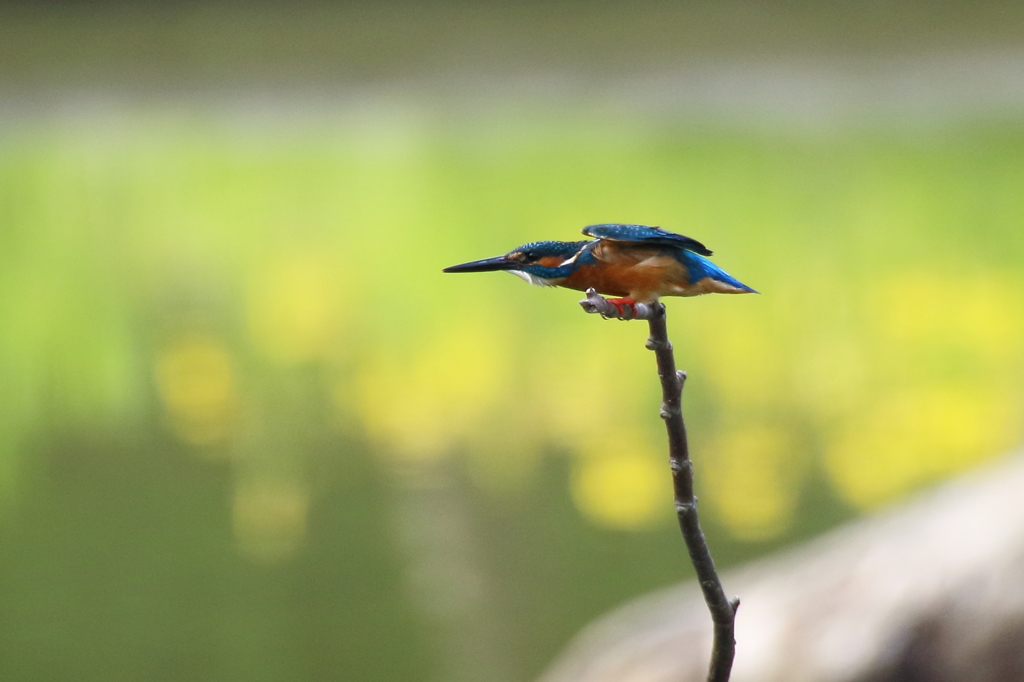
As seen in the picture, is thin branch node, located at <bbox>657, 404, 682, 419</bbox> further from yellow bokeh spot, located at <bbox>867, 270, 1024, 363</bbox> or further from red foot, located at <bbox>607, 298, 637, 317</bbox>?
yellow bokeh spot, located at <bbox>867, 270, 1024, 363</bbox>

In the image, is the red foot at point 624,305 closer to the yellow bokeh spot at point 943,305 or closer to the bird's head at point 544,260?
the bird's head at point 544,260

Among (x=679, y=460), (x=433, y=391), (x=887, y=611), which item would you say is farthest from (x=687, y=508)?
(x=433, y=391)

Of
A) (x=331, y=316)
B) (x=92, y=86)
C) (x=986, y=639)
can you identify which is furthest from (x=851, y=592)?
(x=92, y=86)

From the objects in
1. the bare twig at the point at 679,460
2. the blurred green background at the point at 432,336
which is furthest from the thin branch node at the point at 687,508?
the blurred green background at the point at 432,336

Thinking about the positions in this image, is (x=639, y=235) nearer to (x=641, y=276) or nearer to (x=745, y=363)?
(x=641, y=276)

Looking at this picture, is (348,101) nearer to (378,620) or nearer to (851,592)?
(378,620)

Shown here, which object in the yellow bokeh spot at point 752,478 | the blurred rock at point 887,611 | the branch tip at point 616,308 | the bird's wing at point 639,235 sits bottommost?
the blurred rock at point 887,611

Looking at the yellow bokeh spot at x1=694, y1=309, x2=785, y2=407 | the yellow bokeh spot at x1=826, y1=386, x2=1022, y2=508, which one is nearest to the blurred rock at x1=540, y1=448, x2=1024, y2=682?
the yellow bokeh spot at x1=826, y1=386, x2=1022, y2=508
